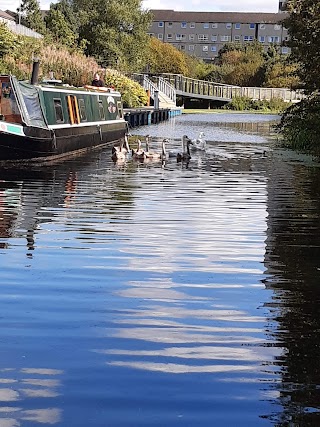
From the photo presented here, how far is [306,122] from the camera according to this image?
22.7m

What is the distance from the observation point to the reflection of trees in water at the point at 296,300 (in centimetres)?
441

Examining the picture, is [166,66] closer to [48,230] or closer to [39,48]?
[39,48]

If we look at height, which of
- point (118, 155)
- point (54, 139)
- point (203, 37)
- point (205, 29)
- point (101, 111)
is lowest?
point (118, 155)

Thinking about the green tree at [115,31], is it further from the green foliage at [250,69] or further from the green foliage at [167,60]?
the green foliage at [167,60]

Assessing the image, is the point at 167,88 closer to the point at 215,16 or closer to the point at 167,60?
the point at 167,60

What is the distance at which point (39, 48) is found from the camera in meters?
35.4

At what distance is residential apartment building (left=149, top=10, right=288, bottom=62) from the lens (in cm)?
13638

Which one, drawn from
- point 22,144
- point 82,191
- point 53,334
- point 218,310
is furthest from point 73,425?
point 22,144

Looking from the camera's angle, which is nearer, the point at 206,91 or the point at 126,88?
the point at 126,88

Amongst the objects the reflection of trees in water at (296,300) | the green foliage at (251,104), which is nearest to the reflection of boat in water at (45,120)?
the reflection of trees in water at (296,300)

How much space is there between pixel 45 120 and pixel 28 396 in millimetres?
15316

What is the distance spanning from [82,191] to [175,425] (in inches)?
389

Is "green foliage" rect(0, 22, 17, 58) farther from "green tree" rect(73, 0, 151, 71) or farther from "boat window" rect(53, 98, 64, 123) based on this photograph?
→ "green tree" rect(73, 0, 151, 71)

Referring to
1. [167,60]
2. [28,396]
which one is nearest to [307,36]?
[28,396]
